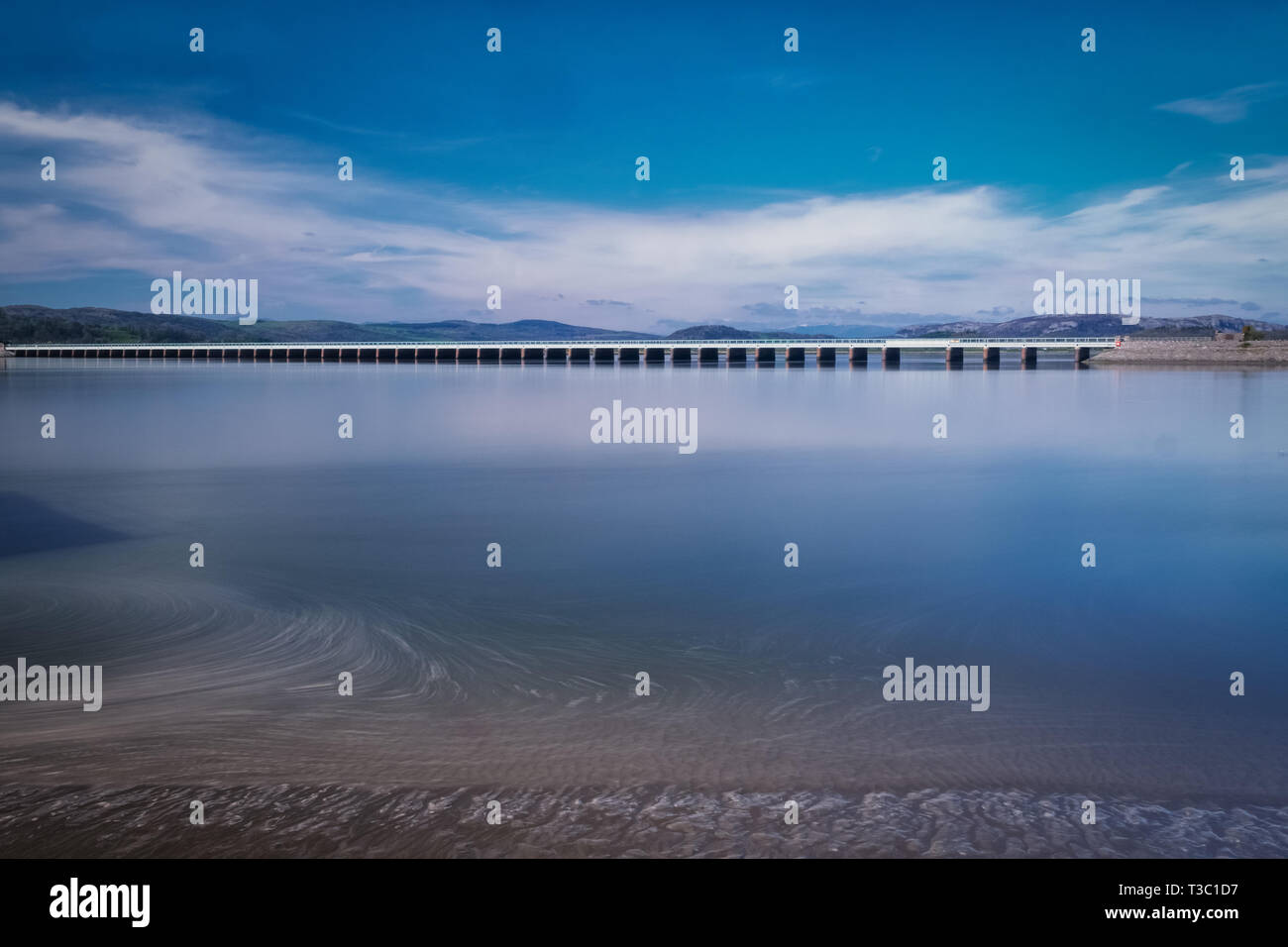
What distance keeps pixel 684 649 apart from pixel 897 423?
2207 centimetres

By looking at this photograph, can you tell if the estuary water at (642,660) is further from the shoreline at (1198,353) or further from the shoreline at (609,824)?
the shoreline at (1198,353)

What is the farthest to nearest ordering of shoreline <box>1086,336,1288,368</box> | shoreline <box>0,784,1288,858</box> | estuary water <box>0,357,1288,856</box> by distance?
shoreline <box>1086,336,1288,368</box> → estuary water <box>0,357,1288,856</box> → shoreline <box>0,784,1288,858</box>

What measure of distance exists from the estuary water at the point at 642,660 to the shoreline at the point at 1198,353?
2490 inches

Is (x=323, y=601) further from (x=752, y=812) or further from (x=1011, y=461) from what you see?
(x=1011, y=461)

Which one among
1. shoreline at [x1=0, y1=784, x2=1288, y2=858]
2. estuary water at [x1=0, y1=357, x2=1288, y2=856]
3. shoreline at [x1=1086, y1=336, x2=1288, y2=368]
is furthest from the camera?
shoreline at [x1=1086, y1=336, x2=1288, y2=368]

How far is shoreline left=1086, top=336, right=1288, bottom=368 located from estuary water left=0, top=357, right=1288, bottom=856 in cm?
6325

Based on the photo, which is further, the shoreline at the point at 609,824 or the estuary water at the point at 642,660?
the estuary water at the point at 642,660

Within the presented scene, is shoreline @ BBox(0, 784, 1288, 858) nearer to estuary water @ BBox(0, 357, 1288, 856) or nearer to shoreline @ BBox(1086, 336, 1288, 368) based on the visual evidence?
estuary water @ BBox(0, 357, 1288, 856)

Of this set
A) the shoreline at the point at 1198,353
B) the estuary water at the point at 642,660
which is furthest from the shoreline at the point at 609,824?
the shoreline at the point at 1198,353

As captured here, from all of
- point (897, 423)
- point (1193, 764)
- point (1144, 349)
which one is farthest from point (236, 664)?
point (1144, 349)

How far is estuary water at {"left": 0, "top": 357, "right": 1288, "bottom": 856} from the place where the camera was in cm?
420

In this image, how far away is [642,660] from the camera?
20.9 feet

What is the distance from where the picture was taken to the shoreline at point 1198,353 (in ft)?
224

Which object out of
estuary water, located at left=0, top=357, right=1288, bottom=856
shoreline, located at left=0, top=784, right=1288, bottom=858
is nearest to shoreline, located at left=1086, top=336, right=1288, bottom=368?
estuary water, located at left=0, top=357, right=1288, bottom=856
